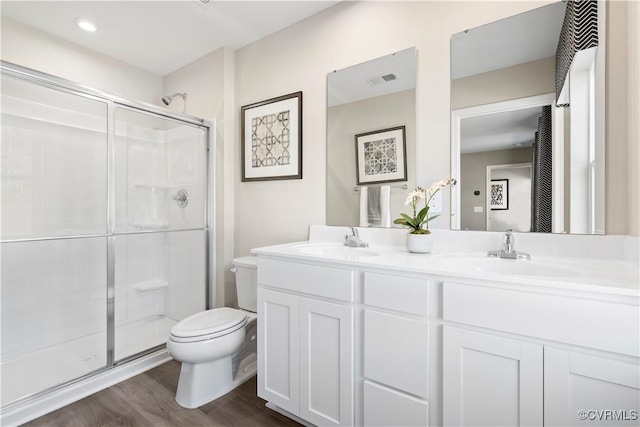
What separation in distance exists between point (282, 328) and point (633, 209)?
5.00 feet

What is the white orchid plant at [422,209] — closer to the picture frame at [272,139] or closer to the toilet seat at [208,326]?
the picture frame at [272,139]

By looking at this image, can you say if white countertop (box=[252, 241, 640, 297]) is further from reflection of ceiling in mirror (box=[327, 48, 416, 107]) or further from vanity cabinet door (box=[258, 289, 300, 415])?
reflection of ceiling in mirror (box=[327, 48, 416, 107])

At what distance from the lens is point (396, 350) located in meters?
1.13

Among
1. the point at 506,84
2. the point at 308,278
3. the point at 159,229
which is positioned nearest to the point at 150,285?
the point at 159,229

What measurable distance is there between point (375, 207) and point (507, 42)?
1.04 meters

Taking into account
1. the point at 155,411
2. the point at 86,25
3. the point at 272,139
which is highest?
the point at 86,25

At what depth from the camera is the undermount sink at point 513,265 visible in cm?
112

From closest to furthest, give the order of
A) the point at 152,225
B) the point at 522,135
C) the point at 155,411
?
the point at 522,135, the point at 155,411, the point at 152,225

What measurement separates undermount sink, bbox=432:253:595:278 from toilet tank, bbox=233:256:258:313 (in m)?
1.25

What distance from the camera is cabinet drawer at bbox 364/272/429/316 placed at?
1084mm

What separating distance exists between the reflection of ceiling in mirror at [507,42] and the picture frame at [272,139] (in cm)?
105

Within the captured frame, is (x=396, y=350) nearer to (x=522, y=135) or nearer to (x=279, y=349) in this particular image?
(x=279, y=349)

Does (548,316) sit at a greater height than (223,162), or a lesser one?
lesser
